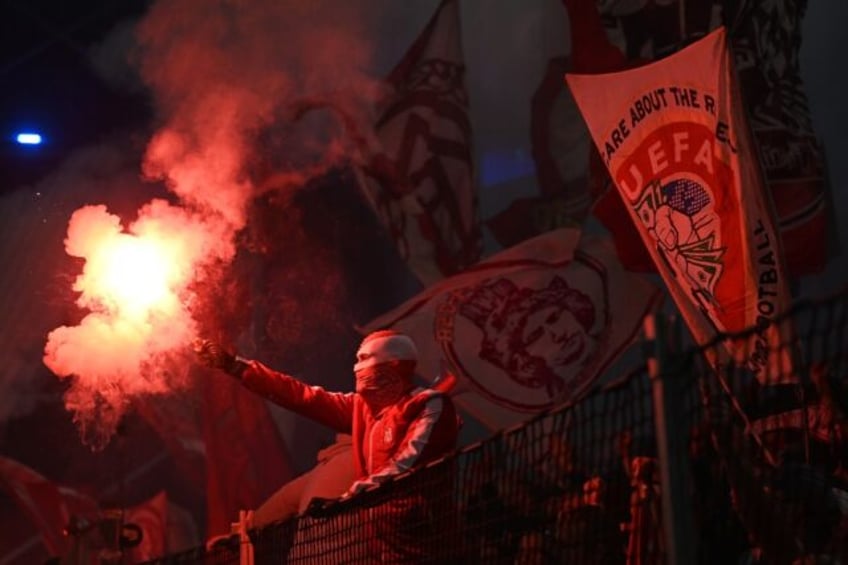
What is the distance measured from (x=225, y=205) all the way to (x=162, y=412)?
2707mm

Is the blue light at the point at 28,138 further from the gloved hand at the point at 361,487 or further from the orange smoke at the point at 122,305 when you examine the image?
the gloved hand at the point at 361,487

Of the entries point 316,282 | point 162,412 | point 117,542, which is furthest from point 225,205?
point 117,542

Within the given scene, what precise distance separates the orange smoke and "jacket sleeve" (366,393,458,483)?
116 inches

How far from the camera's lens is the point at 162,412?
1362cm

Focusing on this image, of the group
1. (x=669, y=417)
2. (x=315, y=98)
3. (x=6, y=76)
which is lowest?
(x=669, y=417)

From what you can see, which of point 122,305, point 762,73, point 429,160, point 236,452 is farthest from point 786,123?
point 236,452

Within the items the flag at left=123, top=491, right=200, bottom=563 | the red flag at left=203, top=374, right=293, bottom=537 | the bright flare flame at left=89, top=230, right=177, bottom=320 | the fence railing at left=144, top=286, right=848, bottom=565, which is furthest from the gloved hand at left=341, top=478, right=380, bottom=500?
the flag at left=123, top=491, right=200, bottom=563

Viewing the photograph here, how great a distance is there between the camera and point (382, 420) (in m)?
6.12

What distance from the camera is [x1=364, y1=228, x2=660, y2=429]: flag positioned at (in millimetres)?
11578

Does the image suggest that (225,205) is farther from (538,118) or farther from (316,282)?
(538,118)

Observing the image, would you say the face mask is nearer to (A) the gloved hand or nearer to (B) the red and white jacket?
(B) the red and white jacket

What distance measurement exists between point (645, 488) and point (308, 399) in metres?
2.99

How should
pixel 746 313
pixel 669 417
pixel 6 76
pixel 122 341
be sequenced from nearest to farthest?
pixel 669 417
pixel 746 313
pixel 122 341
pixel 6 76

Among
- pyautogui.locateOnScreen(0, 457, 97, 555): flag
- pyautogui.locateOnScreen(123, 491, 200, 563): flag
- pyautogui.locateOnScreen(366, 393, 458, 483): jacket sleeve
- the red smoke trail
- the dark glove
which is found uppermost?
the red smoke trail
